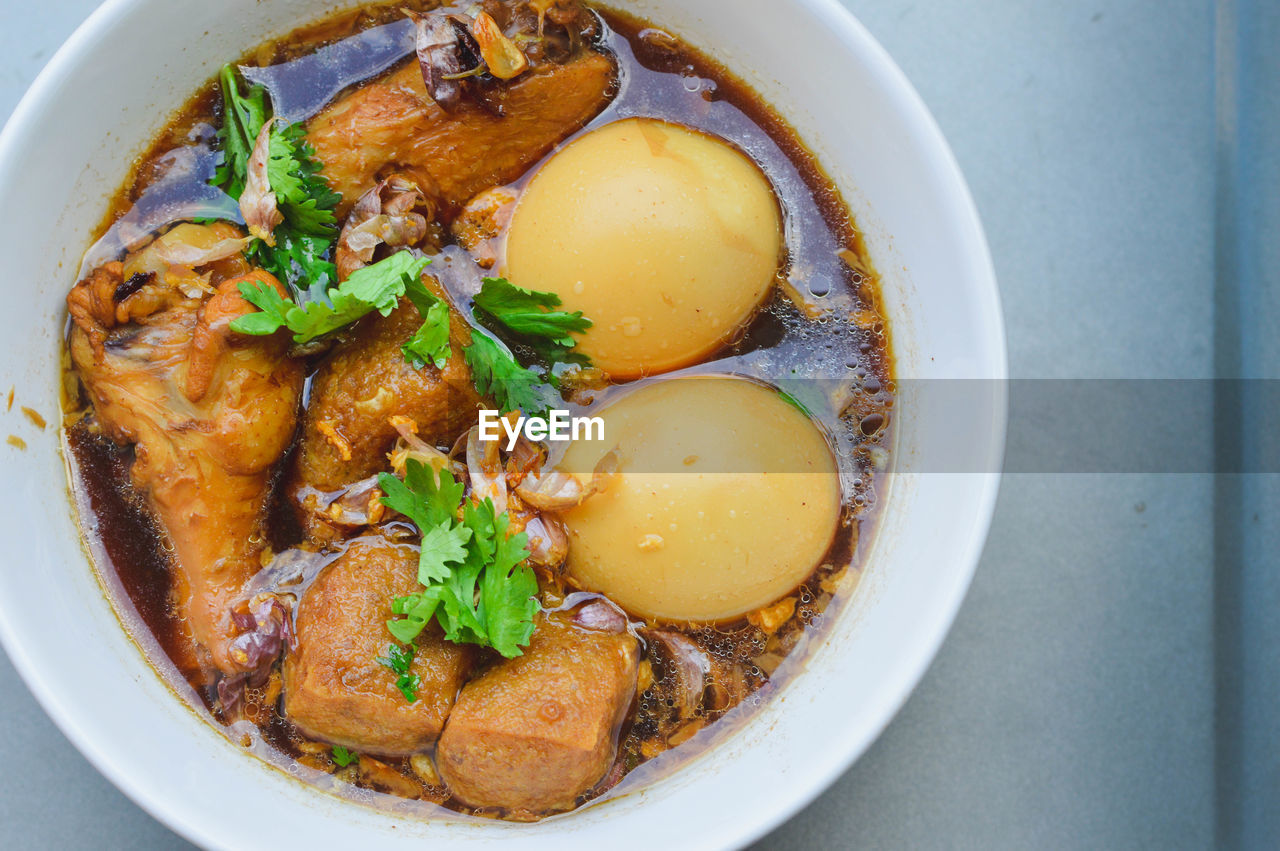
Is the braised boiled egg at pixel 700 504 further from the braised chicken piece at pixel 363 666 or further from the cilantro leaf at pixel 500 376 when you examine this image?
the braised chicken piece at pixel 363 666

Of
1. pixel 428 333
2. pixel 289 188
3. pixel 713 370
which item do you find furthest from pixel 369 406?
pixel 713 370

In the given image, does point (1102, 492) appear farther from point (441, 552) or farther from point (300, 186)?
point (300, 186)

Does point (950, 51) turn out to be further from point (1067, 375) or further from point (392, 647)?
point (392, 647)

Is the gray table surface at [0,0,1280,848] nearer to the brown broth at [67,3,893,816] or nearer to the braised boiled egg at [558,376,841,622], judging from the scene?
the brown broth at [67,3,893,816]

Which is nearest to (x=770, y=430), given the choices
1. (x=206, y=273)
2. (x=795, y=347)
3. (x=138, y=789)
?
(x=795, y=347)

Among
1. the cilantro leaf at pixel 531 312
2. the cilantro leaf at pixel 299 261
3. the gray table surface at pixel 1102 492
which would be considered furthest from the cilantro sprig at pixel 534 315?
the gray table surface at pixel 1102 492

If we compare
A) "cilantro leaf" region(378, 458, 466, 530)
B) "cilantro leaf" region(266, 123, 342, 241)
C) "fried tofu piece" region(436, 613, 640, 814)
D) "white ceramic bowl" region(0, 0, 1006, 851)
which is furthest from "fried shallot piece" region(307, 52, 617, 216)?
"fried tofu piece" region(436, 613, 640, 814)
